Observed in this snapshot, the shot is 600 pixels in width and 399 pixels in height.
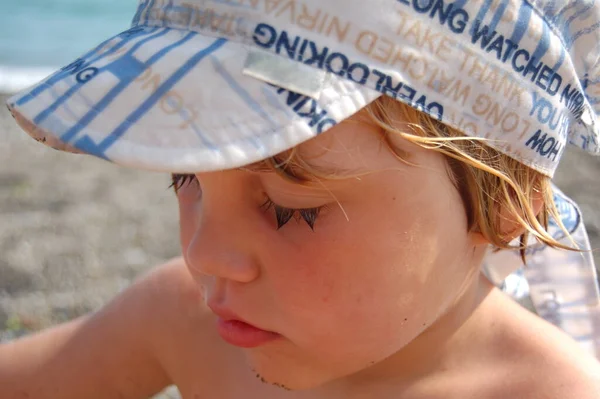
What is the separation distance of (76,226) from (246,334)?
1.57m

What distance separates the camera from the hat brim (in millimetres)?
765

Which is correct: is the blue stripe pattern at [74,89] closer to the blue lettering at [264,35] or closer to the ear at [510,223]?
the blue lettering at [264,35]

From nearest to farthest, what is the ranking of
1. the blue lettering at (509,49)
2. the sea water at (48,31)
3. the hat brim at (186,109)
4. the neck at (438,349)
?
the hat brim at (186,109)
the blue lettering at (509,49)
the neck at (438,349)
the sea water at (48,31)

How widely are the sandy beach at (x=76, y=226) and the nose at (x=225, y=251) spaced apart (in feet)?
3.58

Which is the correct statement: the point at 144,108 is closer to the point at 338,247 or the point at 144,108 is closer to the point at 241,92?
the point at 241,92

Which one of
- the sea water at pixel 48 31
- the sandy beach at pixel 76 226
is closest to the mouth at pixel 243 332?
the sandy beach at pixel 76 226

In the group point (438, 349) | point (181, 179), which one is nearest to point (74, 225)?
point (181, 179)

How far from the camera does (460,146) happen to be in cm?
89

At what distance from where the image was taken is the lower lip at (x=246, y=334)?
3.09 feet

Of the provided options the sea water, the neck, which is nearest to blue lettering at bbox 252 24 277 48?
the neck

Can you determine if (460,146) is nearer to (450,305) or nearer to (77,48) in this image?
(450,305)

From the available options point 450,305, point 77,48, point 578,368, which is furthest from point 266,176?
point 77,48

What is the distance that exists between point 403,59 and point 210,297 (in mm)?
389

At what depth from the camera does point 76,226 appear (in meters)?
2.38
